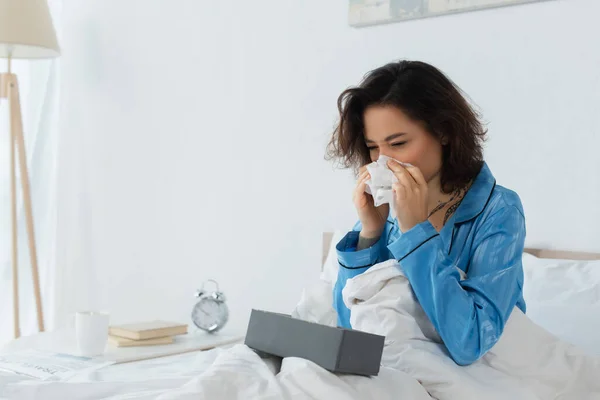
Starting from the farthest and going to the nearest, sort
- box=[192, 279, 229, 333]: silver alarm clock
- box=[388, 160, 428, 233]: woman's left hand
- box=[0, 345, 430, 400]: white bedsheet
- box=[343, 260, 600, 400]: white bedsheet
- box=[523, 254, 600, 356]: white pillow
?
box=[192, 279, 229, 333]: silver alarm clock, box=[523, 254, 600, 356]: white pillow, box=[388, 160, 428, 233]: woman's left hand, box=[343, 260, 600, 400]: white bedsheet, box=[0, 345, 430, 400]: white bedsheet

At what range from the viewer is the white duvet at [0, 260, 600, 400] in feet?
3.78

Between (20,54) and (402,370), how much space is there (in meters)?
2.22

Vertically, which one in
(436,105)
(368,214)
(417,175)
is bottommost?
(368,214)

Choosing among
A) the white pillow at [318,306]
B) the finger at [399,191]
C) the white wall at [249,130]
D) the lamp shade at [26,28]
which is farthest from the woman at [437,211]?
the lamp shade at [26,28]

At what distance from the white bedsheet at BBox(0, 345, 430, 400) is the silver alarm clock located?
85 centimetres

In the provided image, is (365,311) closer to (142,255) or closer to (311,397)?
(311,397)

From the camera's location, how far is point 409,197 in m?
1.43

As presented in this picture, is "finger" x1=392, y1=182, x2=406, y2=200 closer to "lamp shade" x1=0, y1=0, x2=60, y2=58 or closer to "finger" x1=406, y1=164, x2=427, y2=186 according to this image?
"finger" x1=406, y1=164, x2=427, y2=186

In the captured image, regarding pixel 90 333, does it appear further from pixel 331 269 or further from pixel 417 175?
pixel 417 175

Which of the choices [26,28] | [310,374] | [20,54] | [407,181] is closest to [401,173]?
[407,181]

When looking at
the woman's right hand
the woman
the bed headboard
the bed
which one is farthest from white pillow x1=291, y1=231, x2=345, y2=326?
the bed headboard

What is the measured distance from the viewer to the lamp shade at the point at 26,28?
8.93ft

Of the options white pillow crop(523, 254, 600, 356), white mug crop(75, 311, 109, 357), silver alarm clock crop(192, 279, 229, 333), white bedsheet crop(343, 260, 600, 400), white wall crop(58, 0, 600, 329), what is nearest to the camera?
white bedsheet crop(343, 260, 600, 400)

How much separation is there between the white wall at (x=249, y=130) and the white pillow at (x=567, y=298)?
0.16m
